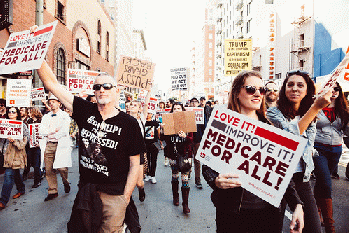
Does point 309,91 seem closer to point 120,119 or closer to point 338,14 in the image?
point 120,119

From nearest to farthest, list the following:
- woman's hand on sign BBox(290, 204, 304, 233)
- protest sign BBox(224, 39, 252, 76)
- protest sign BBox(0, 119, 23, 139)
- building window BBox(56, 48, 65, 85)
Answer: woman's hand on sign BBox(290, 204, 304, 233) < protest sign BBox(0, 119, 23, 139) < protest sign BBox(224, 39, 252, 76) < building window BBox(56, 48, 65, 85)

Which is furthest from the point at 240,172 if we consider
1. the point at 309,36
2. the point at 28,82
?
the point at 309,36

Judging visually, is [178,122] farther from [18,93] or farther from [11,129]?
[18,93]

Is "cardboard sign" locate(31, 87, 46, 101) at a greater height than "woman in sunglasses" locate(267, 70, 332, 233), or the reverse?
"cardboard sign" locate(31, 87, 46, 101)

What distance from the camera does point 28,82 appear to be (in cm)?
852

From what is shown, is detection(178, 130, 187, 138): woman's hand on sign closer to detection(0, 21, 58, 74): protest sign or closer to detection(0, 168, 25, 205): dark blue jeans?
detection(0, 21, 58, 74): protest sign

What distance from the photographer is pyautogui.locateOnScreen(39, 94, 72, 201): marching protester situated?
5.83 metres

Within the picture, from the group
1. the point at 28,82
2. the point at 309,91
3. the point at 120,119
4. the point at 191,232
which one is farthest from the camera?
the point at 28,82

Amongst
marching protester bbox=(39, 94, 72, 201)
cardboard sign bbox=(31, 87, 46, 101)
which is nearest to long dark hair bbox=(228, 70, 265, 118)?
marching protester bbox=(39, 94, 72, 201)

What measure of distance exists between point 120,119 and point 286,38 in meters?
30.1

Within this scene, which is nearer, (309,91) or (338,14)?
(309,91)

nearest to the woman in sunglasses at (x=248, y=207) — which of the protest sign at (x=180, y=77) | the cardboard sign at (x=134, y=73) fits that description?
the cardboard sign at (x=134, y=73)

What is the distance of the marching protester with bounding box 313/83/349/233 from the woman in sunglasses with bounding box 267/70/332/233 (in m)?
0.99

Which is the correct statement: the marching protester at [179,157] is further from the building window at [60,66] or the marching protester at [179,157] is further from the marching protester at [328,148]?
the building window at [60,66]
